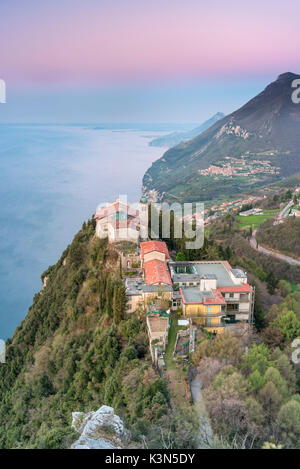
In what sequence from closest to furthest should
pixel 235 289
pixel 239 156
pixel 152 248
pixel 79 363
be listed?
1. pixel 79 363
2. pixel 235 289
3. pixel 152 248
4. pixel 239 156

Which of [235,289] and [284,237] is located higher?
[235,289]

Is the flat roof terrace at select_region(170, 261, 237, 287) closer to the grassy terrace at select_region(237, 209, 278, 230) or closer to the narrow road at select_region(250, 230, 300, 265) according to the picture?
the narrow road at select_region(250, 230, 300, 265)

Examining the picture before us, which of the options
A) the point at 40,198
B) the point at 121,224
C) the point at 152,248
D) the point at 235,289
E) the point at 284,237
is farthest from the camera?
the point at 40,198

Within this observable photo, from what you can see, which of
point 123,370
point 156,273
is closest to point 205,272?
point 156,273

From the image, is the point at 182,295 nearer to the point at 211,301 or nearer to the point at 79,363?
the point at 211,301

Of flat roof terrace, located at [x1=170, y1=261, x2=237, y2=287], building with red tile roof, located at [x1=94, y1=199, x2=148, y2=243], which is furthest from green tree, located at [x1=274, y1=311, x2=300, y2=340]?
building with red tile roof, located at [x1=94, y1=199, x2=148, y2=243]

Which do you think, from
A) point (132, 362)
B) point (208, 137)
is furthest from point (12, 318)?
point (208, 137)

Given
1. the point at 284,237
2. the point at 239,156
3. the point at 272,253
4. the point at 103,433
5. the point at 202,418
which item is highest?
the point at 239,156
